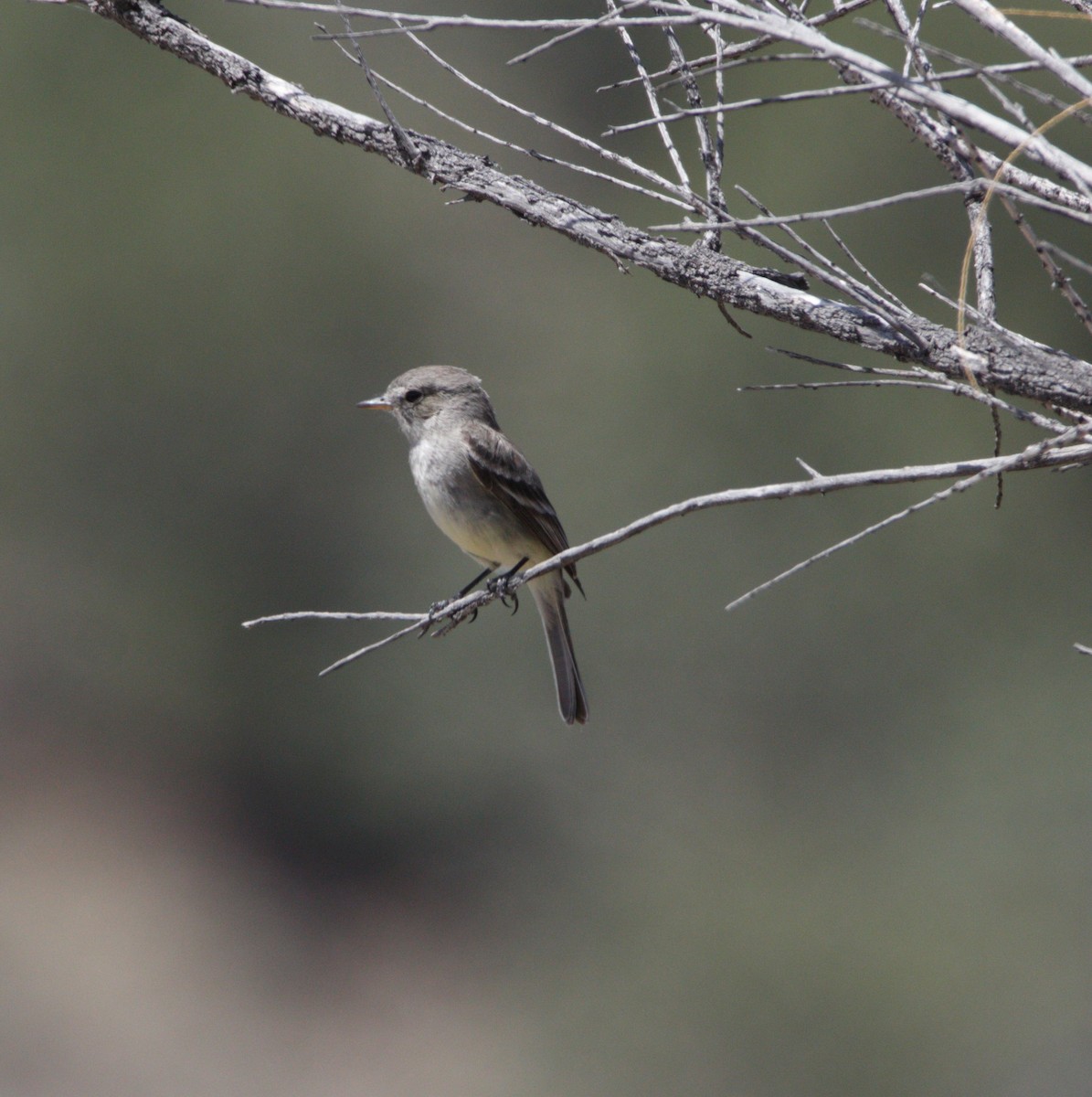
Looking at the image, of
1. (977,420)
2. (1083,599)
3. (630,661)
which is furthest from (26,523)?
(1083,599)

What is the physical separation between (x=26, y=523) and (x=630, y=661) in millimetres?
8516

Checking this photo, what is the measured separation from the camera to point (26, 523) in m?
18.4

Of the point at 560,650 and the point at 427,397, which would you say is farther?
the point at 560,650

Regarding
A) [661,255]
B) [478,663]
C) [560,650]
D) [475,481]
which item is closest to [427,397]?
[475,481]

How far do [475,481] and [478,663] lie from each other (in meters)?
9.79

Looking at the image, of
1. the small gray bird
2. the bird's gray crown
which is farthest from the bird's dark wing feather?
the bird's gray crown

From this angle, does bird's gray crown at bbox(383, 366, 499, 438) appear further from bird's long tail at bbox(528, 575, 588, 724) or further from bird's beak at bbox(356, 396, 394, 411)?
bird's long tail at bbox(528, 575, 588, 724)

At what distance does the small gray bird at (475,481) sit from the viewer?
19.1ft

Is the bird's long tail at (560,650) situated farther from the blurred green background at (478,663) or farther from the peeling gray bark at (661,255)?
the blurred green background at (478,663)

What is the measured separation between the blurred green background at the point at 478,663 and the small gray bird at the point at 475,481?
8149mm

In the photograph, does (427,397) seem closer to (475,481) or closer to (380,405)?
(380,405)

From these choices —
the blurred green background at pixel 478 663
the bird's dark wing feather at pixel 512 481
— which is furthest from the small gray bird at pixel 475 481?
the blurred green background at pixel 478 663

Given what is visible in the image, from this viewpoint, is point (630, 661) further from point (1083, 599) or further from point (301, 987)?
point (301, 987)

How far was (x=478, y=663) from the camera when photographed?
15.5m
